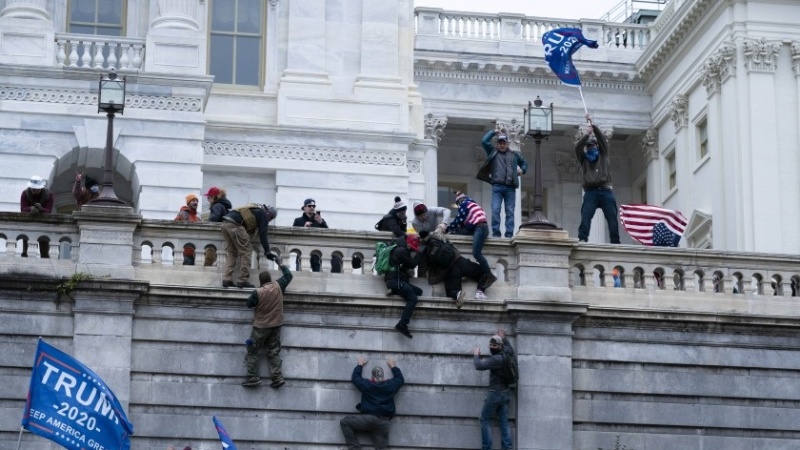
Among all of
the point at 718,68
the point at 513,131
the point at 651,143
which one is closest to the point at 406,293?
the point at 718,68

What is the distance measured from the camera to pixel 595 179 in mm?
38562

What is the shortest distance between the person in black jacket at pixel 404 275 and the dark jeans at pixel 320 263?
2.95 feet

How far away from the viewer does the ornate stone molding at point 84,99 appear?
4478 cm

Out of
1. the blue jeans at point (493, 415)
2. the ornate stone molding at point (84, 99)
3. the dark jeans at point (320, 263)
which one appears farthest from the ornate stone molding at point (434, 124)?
the blue jeans at point (493, 415)

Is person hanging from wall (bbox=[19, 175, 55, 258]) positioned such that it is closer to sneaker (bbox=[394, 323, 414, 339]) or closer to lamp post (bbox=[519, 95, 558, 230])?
sneaker (bbox=[394, 323, 414, 339])

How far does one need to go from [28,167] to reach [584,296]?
13234 millimetres

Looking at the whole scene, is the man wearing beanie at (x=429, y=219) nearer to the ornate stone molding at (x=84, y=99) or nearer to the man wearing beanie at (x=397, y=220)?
the man wearing beanie at (x=397, y=220)

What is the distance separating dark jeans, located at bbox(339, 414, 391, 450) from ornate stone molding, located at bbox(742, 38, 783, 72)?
27.4 m

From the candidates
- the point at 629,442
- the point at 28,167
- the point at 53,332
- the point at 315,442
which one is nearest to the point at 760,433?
the point at 629,442

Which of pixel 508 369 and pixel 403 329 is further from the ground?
pixel 403 329

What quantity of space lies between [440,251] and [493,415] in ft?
9.34

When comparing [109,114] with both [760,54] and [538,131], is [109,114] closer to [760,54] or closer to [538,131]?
[538,131]

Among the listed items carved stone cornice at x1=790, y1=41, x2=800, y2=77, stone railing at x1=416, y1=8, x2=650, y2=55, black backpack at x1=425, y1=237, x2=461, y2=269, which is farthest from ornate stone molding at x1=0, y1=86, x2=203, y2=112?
stone railing at x1=416, y1=8, x2=650, y2=55

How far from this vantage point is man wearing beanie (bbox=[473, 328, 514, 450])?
115ft
